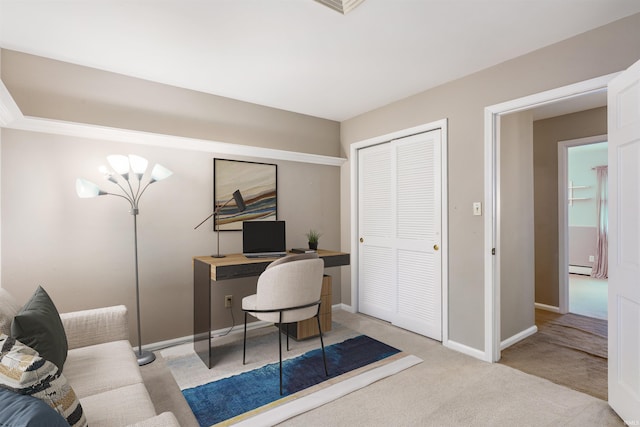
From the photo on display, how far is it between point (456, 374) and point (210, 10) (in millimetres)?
3021

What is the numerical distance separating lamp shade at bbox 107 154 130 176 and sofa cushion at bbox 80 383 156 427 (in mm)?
1670

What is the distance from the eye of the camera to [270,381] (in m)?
2.43

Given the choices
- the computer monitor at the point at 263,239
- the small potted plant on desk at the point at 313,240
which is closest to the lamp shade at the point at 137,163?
the computer monitor at the point at 263,239

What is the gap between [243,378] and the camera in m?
2.48

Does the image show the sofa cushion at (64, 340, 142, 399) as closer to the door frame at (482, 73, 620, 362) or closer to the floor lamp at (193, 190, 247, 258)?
the floor lamp at (193, 190, 247, 258)

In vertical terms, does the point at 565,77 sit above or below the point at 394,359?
above

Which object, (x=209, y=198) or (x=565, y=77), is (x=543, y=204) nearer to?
(x=565, y=77)

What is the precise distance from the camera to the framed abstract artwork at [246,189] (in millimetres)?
3371

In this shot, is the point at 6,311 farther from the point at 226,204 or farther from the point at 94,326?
the point at 226,204

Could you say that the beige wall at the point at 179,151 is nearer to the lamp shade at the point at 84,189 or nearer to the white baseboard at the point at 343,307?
the lamp shade at the point at 84,189

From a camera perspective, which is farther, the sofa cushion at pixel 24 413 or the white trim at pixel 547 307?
the white trim at pixel 547 307

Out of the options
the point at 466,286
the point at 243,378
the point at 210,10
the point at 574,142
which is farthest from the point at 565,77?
the point at 243,378

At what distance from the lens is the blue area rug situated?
6.93 feet

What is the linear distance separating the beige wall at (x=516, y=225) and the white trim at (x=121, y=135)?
2.07m
